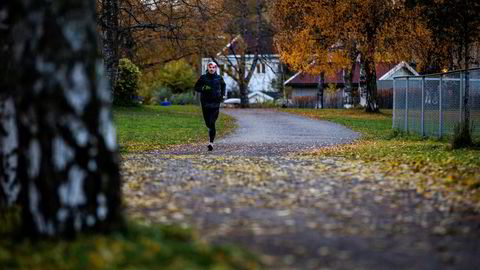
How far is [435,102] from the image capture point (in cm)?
2105

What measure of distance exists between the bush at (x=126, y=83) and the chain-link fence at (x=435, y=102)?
25373 millimetres

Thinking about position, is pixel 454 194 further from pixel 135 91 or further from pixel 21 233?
pixel 135 91

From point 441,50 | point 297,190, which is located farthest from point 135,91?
point 297,190

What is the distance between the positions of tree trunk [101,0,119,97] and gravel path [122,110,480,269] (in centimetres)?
836

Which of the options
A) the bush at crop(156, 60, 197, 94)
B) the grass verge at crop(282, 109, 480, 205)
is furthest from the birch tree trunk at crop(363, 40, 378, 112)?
the bush at crop(156, 60, 197, 94)

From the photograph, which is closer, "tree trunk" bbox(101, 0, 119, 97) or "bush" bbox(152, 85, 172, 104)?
"tree trunk" bbox(101, 0, 119, 97)

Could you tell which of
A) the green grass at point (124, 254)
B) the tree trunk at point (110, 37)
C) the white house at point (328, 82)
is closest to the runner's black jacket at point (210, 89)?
the tree trunk at point (110, 37)

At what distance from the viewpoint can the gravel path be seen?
19.5 ft

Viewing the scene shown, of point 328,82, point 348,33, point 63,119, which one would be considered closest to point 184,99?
point 328,82

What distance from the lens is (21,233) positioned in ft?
20.3

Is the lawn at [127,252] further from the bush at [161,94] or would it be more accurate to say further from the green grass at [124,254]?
the bush at [161,94]

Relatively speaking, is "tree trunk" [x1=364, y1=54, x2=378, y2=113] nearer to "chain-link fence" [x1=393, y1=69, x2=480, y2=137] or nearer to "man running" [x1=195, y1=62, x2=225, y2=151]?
"chain-link fence" [x1=393, y1=69, x2=480, y2=137]

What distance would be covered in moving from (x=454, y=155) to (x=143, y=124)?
20273 millimetres

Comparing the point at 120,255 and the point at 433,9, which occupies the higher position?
the point at 433,9
